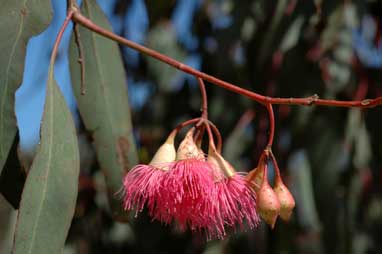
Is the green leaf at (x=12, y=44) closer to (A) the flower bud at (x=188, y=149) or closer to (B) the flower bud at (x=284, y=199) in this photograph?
(A) the flower bud at (x=188, y=149)

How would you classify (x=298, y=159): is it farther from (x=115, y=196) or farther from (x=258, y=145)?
(x=115, y=196)

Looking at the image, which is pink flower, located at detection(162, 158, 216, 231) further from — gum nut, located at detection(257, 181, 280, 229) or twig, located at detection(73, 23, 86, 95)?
twig, located at detection(73, 23, 86, 95)

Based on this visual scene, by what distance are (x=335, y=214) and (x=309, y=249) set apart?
94 cm

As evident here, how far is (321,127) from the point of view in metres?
2.36

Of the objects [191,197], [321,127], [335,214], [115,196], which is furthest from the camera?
[321,127]

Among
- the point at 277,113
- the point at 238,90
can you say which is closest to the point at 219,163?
the point at 238,90

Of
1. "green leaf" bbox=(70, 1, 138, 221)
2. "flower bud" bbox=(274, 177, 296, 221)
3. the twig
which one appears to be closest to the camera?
"flower bud" bbox=(274, 177, 296, 221)

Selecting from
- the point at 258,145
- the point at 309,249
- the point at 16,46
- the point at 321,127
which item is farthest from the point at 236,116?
the point at 16,46

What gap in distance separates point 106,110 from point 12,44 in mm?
296

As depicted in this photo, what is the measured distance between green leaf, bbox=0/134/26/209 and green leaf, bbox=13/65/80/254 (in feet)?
0.27

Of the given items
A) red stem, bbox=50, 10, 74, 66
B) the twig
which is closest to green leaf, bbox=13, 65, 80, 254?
red stem, bbox=50, 10, 74, 66

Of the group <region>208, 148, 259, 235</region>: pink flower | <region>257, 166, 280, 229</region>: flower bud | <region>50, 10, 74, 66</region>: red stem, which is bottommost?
<region>257, 166, 280, 229</region>: flower bud

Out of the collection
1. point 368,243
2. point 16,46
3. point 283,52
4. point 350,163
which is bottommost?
point 368,243

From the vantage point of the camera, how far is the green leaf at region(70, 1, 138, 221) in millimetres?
1605
